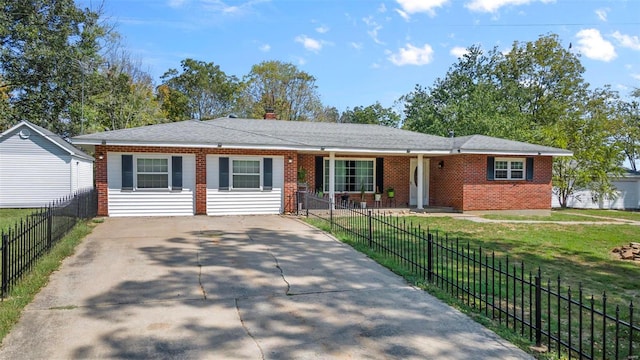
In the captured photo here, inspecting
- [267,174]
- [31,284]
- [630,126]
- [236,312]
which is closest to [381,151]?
[267,174]

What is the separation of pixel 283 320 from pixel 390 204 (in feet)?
47.4

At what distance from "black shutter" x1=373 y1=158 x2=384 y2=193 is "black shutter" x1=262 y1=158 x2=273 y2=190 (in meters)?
5.42

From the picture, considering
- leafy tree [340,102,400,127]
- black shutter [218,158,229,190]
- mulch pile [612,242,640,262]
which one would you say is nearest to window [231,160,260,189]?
black shutter [218,158,229,190]

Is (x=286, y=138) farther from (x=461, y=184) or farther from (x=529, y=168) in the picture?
(x=529, y=168)

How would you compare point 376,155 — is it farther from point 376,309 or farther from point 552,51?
point 552,51

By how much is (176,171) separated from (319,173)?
6.10 meters

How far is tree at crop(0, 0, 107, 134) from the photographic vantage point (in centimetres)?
A: 2488

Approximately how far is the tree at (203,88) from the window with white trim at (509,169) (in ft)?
96.0

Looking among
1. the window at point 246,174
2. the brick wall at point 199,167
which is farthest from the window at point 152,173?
→ the window at point 246,174

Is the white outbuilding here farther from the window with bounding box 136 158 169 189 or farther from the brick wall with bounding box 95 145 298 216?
the window with bounding box 136 158 169 189

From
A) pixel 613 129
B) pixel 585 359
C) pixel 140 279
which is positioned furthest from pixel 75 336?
pixel 613 129

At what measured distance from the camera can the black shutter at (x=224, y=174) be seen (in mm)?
14859

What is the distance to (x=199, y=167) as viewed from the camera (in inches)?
577

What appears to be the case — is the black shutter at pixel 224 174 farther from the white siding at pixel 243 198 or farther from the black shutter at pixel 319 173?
the black shutter at pixel 319 173
